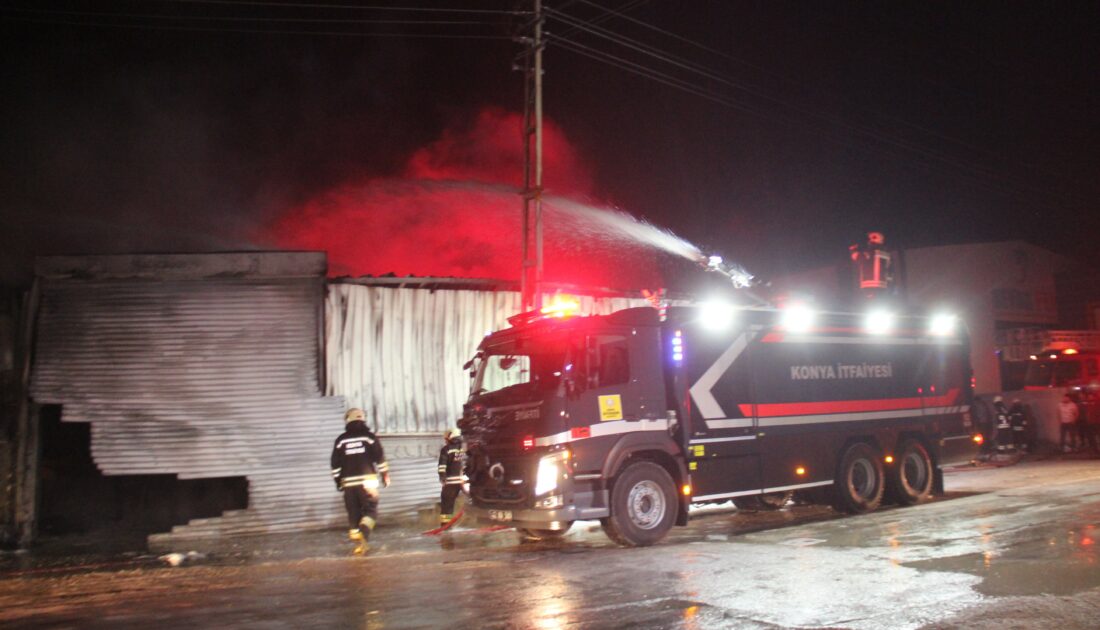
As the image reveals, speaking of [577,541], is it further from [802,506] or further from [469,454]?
[802,506]

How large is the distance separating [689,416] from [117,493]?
31.1 feet

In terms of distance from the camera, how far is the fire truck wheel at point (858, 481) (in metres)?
11.7

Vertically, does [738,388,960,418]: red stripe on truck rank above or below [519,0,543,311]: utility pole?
below

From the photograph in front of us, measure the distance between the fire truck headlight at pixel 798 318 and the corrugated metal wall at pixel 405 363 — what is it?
204 inches

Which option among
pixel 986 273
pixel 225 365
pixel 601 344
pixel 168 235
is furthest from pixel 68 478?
pixel 986 273

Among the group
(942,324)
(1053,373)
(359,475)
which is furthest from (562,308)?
(1053,373)

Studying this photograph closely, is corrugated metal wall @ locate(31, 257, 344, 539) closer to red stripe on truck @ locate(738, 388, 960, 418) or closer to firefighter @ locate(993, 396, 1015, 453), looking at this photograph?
red stripe on truck @ locate(738, 388, 960, 418)

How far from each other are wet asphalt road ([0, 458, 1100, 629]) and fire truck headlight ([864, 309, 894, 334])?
9.21ft

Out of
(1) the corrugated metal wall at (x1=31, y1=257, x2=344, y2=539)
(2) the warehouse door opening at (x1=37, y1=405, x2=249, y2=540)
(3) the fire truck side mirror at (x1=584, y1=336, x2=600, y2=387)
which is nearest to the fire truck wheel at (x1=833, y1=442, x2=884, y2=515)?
(3) the fire truck side mirror at (x1=584, y1=336, x2=600, y2=387)

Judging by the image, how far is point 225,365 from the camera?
12.1m

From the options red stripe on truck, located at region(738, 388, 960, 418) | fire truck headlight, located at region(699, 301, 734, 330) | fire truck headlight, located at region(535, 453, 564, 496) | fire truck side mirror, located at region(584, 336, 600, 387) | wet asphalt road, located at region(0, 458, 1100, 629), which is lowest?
wet asphalt road, located at region(0, 458, 1100, 629)

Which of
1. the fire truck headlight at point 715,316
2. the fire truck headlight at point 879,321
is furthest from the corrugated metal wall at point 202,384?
the fire truck headlight at point 879,321

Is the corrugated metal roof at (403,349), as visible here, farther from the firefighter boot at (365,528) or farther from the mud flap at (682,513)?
the mud flap at (682,513)

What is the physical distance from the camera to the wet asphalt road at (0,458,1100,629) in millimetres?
6203
